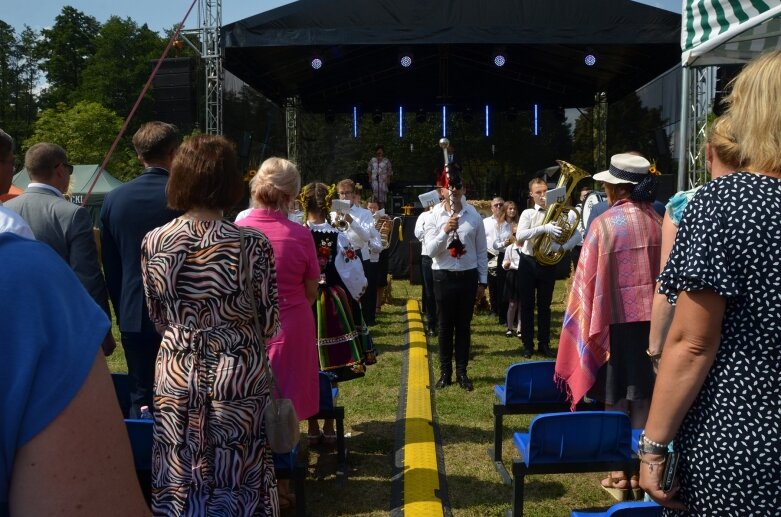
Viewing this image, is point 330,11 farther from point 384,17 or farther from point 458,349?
point 458,349

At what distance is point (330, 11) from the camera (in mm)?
11359

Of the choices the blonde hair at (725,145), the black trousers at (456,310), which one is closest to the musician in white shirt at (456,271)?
the black trousers at (456,310)

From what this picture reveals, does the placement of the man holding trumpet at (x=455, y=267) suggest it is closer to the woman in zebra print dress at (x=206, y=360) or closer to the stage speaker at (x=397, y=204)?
the woman in zebra print dress at (x=206, y=360)

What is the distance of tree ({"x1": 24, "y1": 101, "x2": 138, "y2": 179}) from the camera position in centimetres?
4688

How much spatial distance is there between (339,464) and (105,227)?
2.16 meters

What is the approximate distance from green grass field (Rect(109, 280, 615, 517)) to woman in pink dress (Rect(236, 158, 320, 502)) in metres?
0.84

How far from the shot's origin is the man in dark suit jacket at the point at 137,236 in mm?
3766

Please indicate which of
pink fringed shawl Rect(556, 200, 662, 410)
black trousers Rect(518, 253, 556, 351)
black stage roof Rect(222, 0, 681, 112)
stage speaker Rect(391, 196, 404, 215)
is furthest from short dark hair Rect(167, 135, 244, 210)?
stage speaker Rect(391, 196, 404, 215)

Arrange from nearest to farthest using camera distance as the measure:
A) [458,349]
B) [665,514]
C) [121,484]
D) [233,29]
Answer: [121,484]
[665,514]
[458,349]
[233,29]

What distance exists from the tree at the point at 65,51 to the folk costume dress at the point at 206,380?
6607 cm

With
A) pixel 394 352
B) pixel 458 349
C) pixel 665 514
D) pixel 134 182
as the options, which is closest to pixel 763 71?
pixel 665 514

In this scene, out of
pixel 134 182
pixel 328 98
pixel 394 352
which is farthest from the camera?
pixel 328 98

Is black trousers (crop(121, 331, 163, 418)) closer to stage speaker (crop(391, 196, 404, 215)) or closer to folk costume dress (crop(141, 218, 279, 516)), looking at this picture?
folk costume dress (crop(141, 218, 279, 516))

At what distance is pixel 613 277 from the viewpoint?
414 cm
